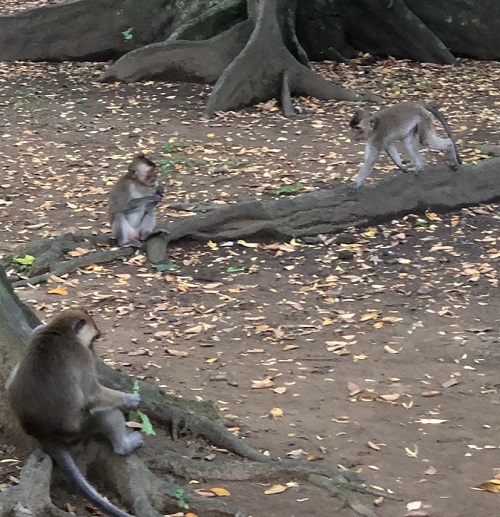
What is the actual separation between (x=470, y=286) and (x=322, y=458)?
11.2 feet

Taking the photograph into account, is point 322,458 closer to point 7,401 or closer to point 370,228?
point 7,401

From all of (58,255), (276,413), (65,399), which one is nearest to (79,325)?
(65,399)

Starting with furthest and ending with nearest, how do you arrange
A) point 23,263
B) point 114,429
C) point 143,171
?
point 143,171 → point 23,263 → point 114,429

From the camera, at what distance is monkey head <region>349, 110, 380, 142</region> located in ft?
31.3

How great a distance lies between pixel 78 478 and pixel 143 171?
16.7 feet

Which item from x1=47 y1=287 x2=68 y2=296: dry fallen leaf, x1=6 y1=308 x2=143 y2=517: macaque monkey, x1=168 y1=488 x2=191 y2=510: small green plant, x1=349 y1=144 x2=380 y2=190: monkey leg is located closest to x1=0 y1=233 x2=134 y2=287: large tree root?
x1=47 y1=287 x2=68 y2=296: dry fallen leaf

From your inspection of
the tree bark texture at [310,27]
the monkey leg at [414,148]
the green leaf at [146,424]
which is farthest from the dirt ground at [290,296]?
the tree bark texture at [310,27]

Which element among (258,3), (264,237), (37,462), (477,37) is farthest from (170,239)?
(477,37)

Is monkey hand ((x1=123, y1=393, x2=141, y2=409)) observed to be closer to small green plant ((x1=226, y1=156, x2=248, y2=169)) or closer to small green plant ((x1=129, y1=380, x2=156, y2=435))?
small green plant ((x1=129, y1=380, x2=156, y2=435))

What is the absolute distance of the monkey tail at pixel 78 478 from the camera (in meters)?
3.74

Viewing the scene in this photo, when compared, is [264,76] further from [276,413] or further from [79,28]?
[276,413]

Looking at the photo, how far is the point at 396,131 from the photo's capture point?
9.55 m

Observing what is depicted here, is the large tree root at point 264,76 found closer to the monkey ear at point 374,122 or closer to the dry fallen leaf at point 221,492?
the monkey ear at point 374,122

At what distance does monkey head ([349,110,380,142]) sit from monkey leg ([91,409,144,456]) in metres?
6.04
